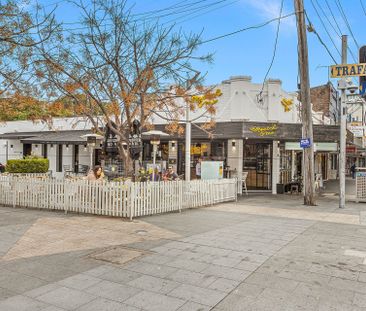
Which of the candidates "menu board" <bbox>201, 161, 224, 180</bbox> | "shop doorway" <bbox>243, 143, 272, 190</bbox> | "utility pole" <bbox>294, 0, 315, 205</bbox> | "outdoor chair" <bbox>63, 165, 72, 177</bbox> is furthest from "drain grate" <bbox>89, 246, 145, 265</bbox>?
"shop doorway" <bbox>243, 143, 272, 190</bbox>

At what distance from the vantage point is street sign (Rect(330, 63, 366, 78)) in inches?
495

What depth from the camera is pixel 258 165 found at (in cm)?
1839

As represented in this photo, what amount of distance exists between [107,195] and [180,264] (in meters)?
4.59

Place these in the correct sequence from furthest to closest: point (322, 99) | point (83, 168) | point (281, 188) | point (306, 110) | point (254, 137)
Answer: point (322, 99) < point (83, 168) < point (281, 188) < point (254, 137) < point (306, 110)

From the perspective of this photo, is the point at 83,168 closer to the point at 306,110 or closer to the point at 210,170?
the point at 210,170

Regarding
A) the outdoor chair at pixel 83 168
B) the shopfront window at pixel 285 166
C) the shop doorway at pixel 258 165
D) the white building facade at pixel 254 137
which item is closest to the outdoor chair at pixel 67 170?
the outdoor chair at pixel 83 168

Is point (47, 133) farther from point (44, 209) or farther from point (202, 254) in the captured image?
point (202, 254)

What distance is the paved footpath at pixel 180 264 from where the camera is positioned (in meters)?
4.30

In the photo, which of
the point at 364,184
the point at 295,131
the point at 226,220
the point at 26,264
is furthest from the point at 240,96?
the point at 26,264

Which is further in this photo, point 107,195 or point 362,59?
point 362,59

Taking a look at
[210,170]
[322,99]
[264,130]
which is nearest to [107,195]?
[210,170]

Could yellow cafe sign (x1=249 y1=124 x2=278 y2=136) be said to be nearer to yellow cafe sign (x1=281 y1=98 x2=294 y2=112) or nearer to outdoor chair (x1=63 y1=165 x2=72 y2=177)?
yellow cafe sign (x1=281 y1=98 x2=294 y2=112)

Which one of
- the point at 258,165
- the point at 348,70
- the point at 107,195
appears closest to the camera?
the point at 107,195

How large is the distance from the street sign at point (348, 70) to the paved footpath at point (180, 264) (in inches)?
223
